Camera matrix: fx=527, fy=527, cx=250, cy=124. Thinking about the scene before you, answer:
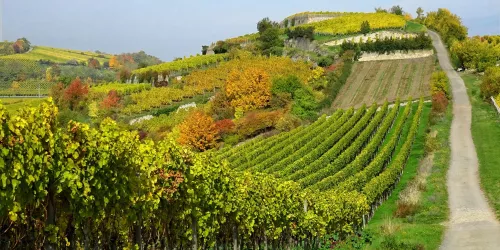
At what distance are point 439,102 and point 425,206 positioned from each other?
129 ft

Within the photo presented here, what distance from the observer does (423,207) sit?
38.3m

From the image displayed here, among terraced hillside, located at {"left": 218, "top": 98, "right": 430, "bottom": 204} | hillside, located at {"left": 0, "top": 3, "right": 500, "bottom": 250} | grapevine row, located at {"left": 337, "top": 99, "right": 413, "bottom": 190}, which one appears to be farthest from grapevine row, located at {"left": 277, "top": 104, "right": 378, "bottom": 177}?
grapevine row, located at {"left": 337, "top": 99, "right": 413, "bottom": 190}

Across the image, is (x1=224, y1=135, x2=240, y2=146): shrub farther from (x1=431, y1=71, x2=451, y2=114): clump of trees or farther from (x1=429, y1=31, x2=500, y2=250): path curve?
(x1=431, y1=71, x2=451, y2=114): clump of trees

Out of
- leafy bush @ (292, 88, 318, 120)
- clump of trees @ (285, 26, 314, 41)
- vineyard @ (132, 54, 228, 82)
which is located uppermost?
clump of trees @ (285, 26, 314, 41)

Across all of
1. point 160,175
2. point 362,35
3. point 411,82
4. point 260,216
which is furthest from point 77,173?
point 362,35

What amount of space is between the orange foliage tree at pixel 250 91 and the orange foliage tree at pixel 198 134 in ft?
53.5

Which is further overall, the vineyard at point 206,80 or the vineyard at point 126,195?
the vineyard at point 206,80

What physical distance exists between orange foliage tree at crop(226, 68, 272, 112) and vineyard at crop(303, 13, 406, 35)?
5838 centimetres

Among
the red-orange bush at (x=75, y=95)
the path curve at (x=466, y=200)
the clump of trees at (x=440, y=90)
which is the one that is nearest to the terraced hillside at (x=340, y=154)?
the clump of trees at (x=440, y=90)

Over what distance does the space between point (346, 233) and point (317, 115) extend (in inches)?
1933

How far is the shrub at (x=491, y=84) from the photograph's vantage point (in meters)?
76.2

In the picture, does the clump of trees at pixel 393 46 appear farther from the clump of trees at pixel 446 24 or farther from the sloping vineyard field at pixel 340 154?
the sloping vineyard field at pixel 340 154

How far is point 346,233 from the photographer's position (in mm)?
32719

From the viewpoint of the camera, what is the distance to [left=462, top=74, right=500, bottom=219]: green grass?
136 feet
